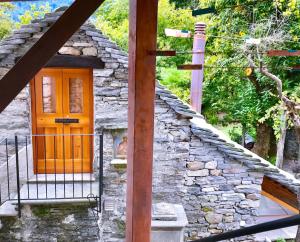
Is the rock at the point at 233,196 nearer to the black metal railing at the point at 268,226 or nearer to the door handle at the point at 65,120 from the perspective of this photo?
the door handle at the point at 65,120

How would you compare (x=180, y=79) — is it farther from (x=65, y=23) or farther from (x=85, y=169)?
(x=65, y=23)

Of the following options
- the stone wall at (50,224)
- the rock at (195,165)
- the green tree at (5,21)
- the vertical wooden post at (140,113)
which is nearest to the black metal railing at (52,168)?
the stone wall at (50,224)

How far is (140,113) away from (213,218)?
407 cm

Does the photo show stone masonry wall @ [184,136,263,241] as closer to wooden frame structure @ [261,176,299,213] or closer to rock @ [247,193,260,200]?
rock @ [247,193,260,200]

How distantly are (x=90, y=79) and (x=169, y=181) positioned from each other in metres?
1.84

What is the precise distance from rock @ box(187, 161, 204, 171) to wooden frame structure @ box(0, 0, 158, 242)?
11.2 feet

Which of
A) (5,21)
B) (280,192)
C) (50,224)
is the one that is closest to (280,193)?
(280,192)

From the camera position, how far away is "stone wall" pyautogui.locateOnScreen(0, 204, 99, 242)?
4137 mm

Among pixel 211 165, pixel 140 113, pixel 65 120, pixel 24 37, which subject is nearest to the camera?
pixel 140 113

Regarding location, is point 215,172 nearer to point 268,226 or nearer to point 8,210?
point 8,210

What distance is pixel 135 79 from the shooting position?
1.16 m

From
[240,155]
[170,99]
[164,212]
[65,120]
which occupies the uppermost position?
[170,99]

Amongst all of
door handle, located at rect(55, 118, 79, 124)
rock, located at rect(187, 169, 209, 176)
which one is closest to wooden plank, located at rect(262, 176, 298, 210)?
rock, located at rect(187, 169, 209, 176)

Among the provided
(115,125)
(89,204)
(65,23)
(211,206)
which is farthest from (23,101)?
(65,23)
